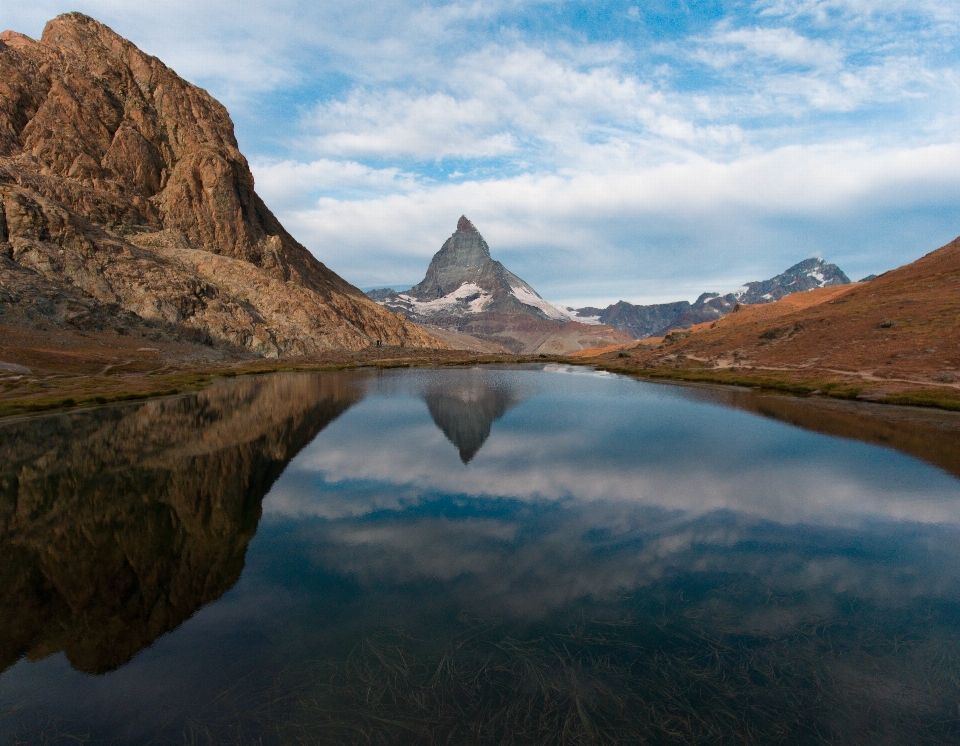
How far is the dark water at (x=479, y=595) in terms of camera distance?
33.2 ft

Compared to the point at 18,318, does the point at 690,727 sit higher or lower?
lower

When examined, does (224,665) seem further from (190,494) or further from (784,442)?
(784,442)

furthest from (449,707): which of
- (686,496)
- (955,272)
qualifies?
(955,272)

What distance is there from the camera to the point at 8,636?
1269 cm

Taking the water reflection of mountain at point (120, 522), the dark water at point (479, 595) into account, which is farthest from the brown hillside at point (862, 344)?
the water reflection of mountain at point (120, 522)

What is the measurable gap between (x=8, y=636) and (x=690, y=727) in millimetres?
16564

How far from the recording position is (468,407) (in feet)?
172

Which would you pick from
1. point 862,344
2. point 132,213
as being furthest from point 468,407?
point 132,213

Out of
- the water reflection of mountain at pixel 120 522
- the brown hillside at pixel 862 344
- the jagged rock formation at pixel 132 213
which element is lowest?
the water reflection of mountain at pixel 120 522

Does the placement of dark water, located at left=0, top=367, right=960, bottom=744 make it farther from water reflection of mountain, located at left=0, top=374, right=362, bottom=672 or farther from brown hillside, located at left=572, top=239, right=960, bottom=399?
brown hillside, located at left=572, top=239, right=960, bottom=399

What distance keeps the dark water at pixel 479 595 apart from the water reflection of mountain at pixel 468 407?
5158 mm

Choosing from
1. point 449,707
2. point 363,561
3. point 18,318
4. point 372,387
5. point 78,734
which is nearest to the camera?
point 78,734

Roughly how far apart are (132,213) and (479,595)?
166439mm

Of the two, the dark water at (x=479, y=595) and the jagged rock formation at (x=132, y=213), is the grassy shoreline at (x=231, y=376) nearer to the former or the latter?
the dark water at (x=479, y=595)
